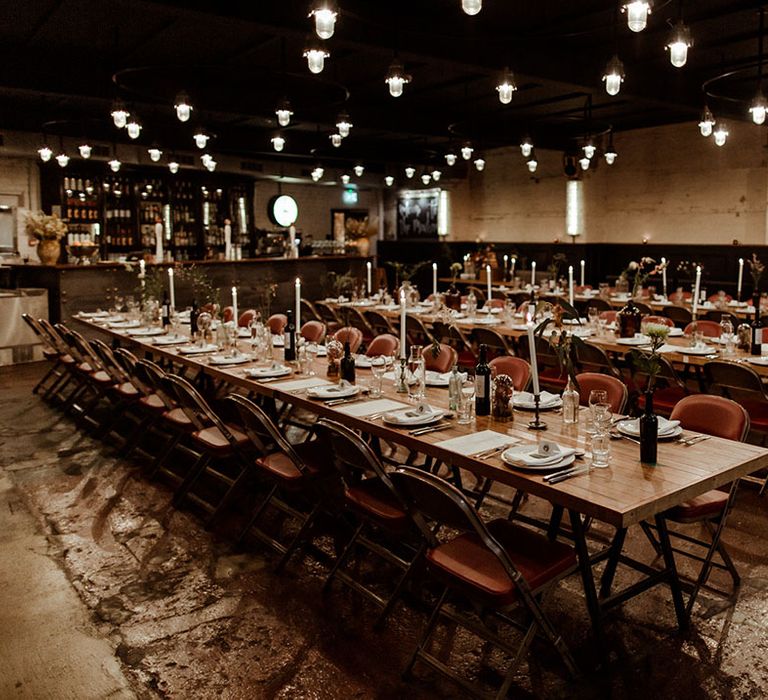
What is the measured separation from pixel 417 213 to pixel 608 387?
1507cm

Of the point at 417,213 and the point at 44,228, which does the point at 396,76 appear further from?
the point at 417,213

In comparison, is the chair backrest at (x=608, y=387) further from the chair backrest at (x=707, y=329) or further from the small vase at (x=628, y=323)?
the chair backrest at (x=707, y=329)

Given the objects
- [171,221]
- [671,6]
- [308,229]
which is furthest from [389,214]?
[671,6]

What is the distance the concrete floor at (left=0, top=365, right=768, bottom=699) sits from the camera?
2.90 meters

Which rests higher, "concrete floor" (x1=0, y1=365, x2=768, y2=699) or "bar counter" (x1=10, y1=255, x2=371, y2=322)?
"bar counter" (x1=10, y1=255, x2=371, y2=322)

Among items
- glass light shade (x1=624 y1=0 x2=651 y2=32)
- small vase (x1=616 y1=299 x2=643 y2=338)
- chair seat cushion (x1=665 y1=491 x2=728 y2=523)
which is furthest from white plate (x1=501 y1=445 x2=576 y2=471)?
small vase (x1=616 y1=299 x2=643 y2=338)

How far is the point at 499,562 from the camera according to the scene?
9.09 feet

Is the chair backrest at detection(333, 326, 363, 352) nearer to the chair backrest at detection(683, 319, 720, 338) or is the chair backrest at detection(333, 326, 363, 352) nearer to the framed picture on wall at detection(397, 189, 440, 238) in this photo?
the chair backrest at detection(683, 319, 720, 338)

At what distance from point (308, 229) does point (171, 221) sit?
3975 millimetres

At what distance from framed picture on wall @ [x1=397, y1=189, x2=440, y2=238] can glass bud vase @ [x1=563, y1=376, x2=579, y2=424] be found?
14972 millimetres

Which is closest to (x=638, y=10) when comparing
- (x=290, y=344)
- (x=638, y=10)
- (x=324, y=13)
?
(x=638, y=10)

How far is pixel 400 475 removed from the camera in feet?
9.22

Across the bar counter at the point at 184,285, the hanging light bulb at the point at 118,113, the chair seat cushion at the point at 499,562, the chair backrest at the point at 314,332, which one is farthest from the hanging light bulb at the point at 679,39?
the bar counter at the point at 184,285

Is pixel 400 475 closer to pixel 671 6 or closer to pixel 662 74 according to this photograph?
pixel 671 6
